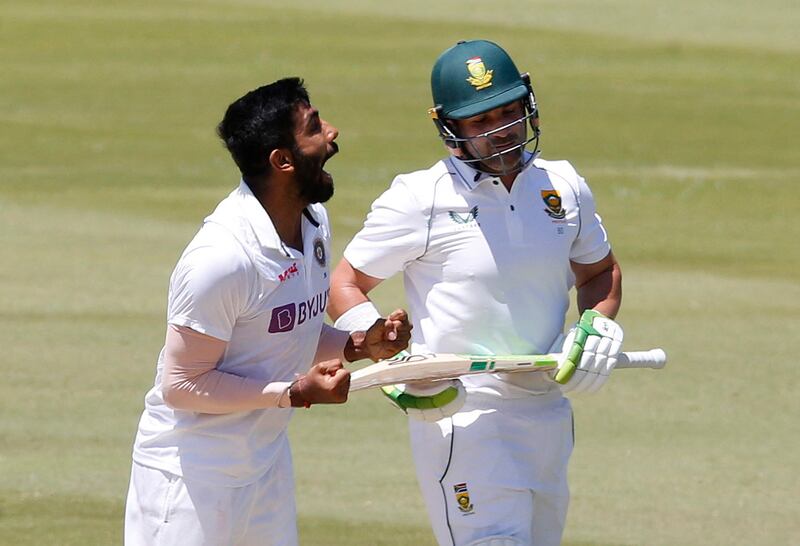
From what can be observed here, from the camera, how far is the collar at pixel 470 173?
18.1 feet

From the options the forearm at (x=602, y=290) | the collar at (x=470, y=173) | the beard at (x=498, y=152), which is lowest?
the forearm at (x=602, y=290)

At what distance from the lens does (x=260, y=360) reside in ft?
15.8

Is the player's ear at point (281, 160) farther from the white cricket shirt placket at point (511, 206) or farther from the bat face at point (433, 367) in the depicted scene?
the white cricket shirt placket at point (511, 206)

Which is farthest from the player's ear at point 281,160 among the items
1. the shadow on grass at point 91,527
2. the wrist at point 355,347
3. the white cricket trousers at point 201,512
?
the shadow on grass at point 91,527

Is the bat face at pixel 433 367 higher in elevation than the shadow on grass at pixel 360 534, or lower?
higher

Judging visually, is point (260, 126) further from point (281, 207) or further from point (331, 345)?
point (331, 345)

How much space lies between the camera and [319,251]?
4.96 meters

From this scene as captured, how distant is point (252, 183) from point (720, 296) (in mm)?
8220

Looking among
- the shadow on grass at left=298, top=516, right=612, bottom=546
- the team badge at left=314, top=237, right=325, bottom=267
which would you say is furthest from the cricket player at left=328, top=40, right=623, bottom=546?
the shadow on grass at left=298, top=516, right=612, bottom=546

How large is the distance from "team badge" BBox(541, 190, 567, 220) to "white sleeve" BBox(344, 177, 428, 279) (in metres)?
0.42

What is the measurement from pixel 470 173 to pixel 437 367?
813 millimetres

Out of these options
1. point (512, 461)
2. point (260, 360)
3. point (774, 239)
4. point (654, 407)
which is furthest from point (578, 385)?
point (774, 239)

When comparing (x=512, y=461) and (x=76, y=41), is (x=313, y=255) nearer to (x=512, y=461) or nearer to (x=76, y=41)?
(x=512, y=461)

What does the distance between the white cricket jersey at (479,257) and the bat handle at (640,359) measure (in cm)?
27
